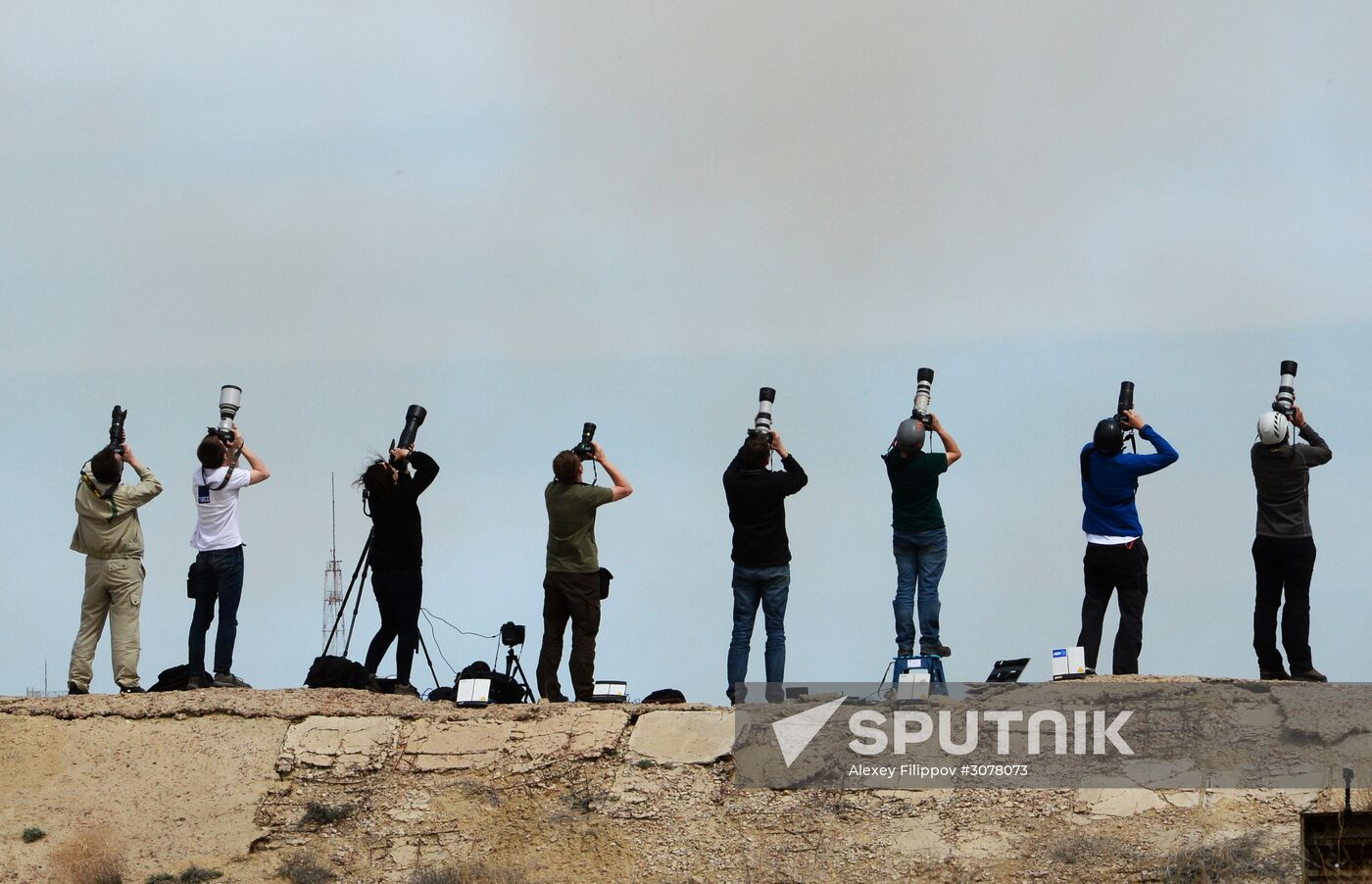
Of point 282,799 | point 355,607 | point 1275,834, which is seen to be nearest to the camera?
point 1275,834

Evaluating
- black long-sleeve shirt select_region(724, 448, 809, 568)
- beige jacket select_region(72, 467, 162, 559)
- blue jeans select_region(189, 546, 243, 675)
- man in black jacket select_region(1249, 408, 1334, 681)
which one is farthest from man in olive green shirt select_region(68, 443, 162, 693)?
man in black jacket select_region(1249, 408, 1334, 681)

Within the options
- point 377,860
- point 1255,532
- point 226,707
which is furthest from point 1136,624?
point 226,707

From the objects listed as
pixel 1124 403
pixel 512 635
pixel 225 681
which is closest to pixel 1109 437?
pixel 1124 403

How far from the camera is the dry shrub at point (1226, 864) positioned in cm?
1352

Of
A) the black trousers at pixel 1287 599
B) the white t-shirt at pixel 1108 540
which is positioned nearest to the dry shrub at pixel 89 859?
the white t-shirt at pixel 1108 540

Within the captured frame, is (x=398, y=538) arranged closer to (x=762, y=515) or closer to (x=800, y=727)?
(x=762, y=515)

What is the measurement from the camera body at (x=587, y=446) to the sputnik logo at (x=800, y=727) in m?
2.67

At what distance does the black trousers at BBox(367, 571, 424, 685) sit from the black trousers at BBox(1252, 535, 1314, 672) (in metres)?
6.90

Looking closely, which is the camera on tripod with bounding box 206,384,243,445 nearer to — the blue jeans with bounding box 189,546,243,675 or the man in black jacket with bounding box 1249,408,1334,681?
the blue jeans with bounding box 189,546,243,675

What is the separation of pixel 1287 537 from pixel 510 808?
6625mm

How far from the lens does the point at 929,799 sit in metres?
14.8

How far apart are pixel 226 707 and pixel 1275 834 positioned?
830cm

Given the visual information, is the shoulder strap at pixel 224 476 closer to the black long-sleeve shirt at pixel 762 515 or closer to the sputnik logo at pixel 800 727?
the black long-sleeve shirt at pixel 762 515

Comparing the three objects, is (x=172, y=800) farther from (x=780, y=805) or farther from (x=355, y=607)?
(x=780, y=805)
